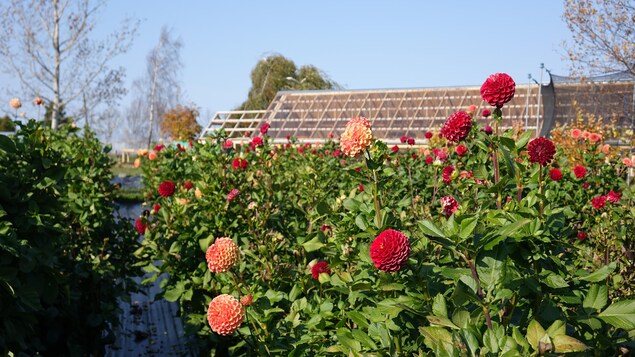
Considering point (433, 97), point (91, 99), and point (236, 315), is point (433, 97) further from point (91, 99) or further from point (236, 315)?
point (236, 315)

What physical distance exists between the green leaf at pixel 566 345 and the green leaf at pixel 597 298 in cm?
33

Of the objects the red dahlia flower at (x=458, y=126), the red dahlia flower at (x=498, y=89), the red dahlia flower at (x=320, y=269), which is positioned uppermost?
the red dahlia flower at (x=498, y=89)

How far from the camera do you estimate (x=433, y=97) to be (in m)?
18.9

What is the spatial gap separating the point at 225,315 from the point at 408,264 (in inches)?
24.3

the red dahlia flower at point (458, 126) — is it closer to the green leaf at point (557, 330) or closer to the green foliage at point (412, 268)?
the green foliage at point (412, 268)

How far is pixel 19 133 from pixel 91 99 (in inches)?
787

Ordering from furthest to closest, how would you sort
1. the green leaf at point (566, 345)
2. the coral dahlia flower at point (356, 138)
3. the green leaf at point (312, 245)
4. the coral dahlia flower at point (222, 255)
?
the green leaf at point (312, 245) < the coral dahlia flower at point (222, 255) < the coral dahlia flower at point (356, 138) < the green leaf at point (566, 345)

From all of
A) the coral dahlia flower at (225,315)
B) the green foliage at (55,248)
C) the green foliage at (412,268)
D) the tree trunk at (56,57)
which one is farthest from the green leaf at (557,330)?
the tree trunk at (56,57)

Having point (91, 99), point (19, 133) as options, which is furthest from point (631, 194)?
point (91, 99)

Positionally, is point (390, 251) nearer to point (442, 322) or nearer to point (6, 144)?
point (442, 322)

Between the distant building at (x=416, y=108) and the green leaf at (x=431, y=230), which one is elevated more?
the green leaf at (x=431, y=230)

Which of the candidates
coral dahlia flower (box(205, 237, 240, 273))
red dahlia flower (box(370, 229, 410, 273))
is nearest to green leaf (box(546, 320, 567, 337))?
red dahlia flower (box(370, 229, 410, 273))

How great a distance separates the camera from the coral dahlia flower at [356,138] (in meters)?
1.90

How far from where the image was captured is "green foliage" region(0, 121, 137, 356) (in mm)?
2518
